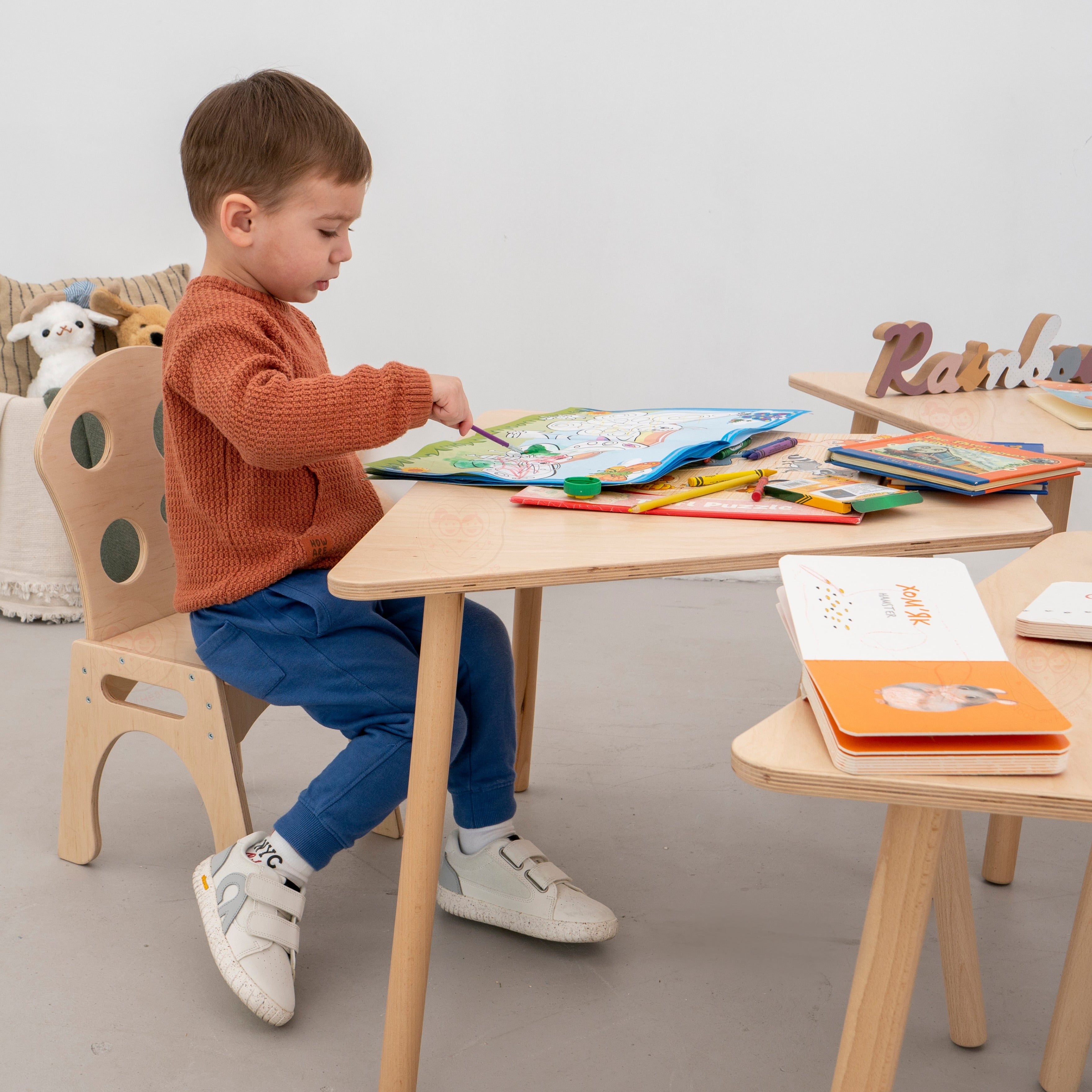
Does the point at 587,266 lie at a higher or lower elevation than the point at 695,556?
higher

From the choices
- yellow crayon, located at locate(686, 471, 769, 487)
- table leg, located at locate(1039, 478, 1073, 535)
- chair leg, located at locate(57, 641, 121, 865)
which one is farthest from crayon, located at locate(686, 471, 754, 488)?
chair leg, located at locate(57, 641, 121, 865)

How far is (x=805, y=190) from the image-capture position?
2.32 meters

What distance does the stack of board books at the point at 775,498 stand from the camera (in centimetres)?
84

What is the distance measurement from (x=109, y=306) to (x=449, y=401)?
5.35 feet

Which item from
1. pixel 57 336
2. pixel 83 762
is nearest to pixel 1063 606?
pixel 83 762

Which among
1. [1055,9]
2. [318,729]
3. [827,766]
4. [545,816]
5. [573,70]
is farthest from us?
[573,70]

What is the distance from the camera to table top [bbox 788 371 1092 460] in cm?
121

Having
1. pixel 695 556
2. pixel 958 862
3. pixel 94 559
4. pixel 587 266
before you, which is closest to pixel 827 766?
pixel 695 556

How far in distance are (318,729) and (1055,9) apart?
2126mm

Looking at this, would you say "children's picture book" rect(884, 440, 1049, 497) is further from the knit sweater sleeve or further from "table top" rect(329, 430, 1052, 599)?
the knit sweater sleeve

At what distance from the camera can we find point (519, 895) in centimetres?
113

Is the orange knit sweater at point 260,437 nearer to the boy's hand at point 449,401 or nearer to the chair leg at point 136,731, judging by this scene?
the boy's hand at point 449,401

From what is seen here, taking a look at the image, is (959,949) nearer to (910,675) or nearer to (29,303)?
(910,675)

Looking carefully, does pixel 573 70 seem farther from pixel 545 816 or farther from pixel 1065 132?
pixel 545 816
